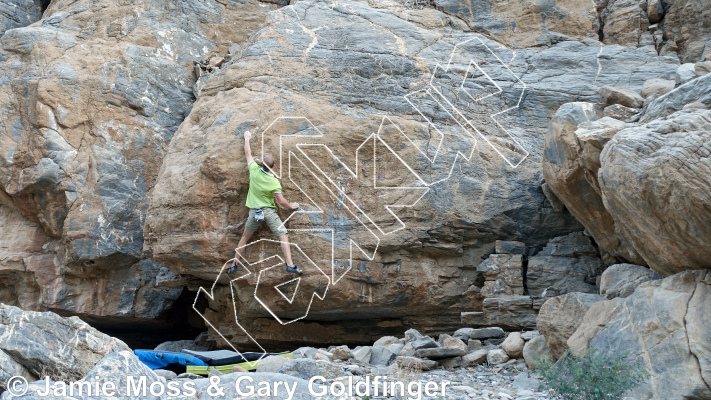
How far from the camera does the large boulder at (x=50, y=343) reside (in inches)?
223

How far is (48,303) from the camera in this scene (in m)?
10.4

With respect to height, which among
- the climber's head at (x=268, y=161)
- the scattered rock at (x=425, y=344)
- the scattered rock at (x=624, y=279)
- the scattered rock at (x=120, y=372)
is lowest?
the scattered rock at (x=425, y=344)

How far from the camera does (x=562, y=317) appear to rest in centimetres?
610

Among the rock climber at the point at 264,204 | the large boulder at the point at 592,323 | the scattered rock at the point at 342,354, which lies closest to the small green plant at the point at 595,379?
the large boulder at the point at 592,323

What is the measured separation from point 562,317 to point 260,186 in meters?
3.80

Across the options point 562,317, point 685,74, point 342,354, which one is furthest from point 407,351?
point 685,74

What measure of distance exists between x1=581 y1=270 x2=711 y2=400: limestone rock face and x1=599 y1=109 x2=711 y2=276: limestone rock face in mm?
261

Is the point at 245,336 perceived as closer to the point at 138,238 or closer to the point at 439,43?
the point at 138,238

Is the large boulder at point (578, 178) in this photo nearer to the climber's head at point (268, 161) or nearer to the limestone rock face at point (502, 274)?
the limestone rock face at point (502, 274)

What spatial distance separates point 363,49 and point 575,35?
3.29m

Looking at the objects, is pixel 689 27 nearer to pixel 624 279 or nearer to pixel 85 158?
pixel 624 279

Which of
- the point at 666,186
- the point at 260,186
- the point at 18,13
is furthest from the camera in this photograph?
the point at 18,13

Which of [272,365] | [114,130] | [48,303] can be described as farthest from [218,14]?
[272,365]

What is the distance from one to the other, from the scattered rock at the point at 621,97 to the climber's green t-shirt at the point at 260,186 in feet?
12.9
